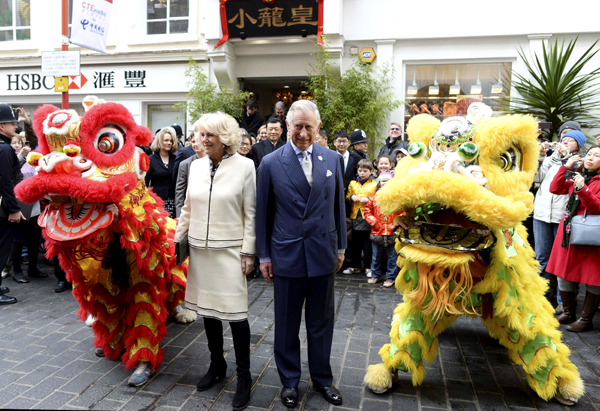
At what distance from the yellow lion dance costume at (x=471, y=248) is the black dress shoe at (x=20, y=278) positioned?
5036 mm

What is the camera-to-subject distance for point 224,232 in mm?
3074

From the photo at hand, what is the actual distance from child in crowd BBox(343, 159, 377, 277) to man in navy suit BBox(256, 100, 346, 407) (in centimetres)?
315

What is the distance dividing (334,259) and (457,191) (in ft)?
3.04

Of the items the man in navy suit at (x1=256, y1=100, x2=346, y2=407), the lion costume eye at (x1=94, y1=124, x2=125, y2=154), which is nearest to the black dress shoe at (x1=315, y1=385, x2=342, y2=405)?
the man in navy suit at (x1=256, y1=100, x2=346, y2=407)

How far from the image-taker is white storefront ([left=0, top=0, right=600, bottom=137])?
8.68 meters

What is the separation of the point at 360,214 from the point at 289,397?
370cm

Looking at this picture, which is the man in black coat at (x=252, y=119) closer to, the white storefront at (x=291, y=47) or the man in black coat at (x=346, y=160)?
the white storefront at (x=291, y=47)

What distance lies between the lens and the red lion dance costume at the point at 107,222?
10.2ft

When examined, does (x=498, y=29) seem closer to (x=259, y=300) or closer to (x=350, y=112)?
(x=350, y=112)

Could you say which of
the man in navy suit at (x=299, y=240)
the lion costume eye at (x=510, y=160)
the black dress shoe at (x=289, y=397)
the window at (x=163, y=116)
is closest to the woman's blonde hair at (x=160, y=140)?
the man in navy suit at (x=299, y=240)

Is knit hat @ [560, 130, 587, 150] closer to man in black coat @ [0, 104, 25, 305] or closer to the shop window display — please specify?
the shop window display

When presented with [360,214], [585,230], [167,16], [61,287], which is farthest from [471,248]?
[167,16]

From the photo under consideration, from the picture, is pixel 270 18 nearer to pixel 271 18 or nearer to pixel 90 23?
pixel 271 18

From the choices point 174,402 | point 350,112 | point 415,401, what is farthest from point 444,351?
point 350,112
